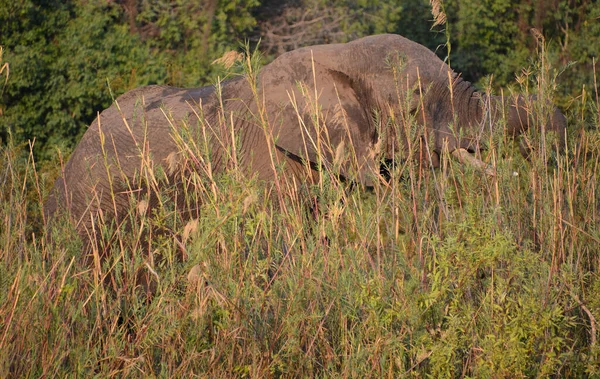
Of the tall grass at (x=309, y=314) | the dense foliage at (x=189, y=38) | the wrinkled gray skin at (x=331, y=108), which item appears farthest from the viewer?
the dense foliage at (x=189, y=38)

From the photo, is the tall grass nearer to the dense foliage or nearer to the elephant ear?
the elephant ear

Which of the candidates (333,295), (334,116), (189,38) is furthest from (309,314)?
(189,38)

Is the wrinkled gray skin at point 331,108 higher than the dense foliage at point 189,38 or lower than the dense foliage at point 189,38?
higher

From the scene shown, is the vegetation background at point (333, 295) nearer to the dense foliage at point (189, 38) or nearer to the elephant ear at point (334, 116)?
the elephant ear at point (334, 116)

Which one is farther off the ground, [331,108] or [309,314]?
[331,108]

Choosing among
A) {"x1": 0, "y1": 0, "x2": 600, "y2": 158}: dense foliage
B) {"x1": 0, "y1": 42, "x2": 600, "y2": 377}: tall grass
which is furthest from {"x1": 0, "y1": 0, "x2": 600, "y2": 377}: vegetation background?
{"x1": 0, "y1": 0, "x2": 600, "y2": 158}: dense foliage

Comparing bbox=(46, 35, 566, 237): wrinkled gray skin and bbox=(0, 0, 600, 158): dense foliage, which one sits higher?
bbox=(46, 35, 566, 237): wrinkled gray skin

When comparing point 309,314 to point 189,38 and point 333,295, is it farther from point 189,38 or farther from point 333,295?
point 189,38

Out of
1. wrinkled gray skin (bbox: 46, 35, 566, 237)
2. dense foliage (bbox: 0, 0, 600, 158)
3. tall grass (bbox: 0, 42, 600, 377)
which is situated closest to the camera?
tall grass (bbox: 0, 42, 600, 377)

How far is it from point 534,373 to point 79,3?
248 inches

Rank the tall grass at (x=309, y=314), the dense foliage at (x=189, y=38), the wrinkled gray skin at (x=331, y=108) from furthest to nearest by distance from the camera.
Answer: the dense foliage at (x=189, y=38), the wrinkled gray skin at (x=331, y=108), the tall grass at (x=309, y=314)

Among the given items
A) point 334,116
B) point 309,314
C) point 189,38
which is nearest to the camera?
point 309,314

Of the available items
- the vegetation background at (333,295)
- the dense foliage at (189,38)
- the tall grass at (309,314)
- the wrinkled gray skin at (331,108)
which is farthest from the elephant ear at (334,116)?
the dense foliage at (189,38)

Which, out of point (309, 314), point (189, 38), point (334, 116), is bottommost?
point (189, 38)
